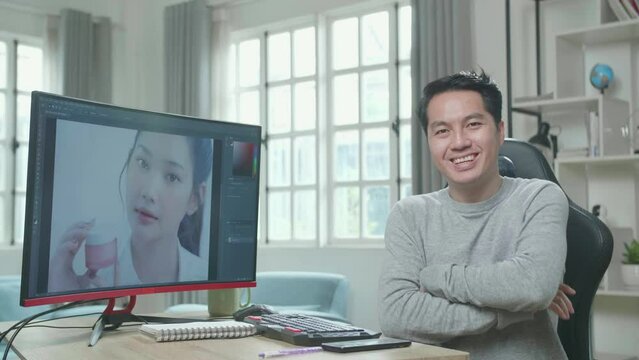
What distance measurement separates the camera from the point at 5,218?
5.35 metres

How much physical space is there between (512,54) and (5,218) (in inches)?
144

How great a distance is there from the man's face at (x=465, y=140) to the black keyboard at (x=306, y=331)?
470mm

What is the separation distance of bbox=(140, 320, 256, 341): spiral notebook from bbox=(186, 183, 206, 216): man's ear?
0.96ft

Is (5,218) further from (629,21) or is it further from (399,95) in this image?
(629,21)

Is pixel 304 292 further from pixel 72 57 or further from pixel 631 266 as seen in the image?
pixel 72 57

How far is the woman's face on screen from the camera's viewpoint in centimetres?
160

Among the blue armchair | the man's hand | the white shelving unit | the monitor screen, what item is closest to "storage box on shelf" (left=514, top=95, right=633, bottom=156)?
the white shelving unit

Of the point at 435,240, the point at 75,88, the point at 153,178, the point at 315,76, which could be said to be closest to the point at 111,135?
the point at 153,178

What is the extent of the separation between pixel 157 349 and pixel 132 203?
1.19 feet

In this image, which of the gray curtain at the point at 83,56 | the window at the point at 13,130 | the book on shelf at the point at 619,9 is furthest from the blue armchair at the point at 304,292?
the book on shelf at the point at 619,9

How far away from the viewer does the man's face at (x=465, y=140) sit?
170 centimetres

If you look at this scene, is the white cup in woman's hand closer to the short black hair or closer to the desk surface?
the desk surface

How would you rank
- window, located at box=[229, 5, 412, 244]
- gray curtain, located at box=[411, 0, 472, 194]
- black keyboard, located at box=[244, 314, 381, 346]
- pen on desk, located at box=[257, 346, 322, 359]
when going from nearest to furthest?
1. pen on desk, located at box=[257, 346, 322, 359]
2. black keyboard, located at box=[244, 314, 381, 346]
3. gray curtain, located at box=[411, 0, 472, 194]
4. window, located at box=[229, 5, 412, 244]

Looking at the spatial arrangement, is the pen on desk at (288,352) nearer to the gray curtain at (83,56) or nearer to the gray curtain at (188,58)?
the gray curtain at (188,58)
